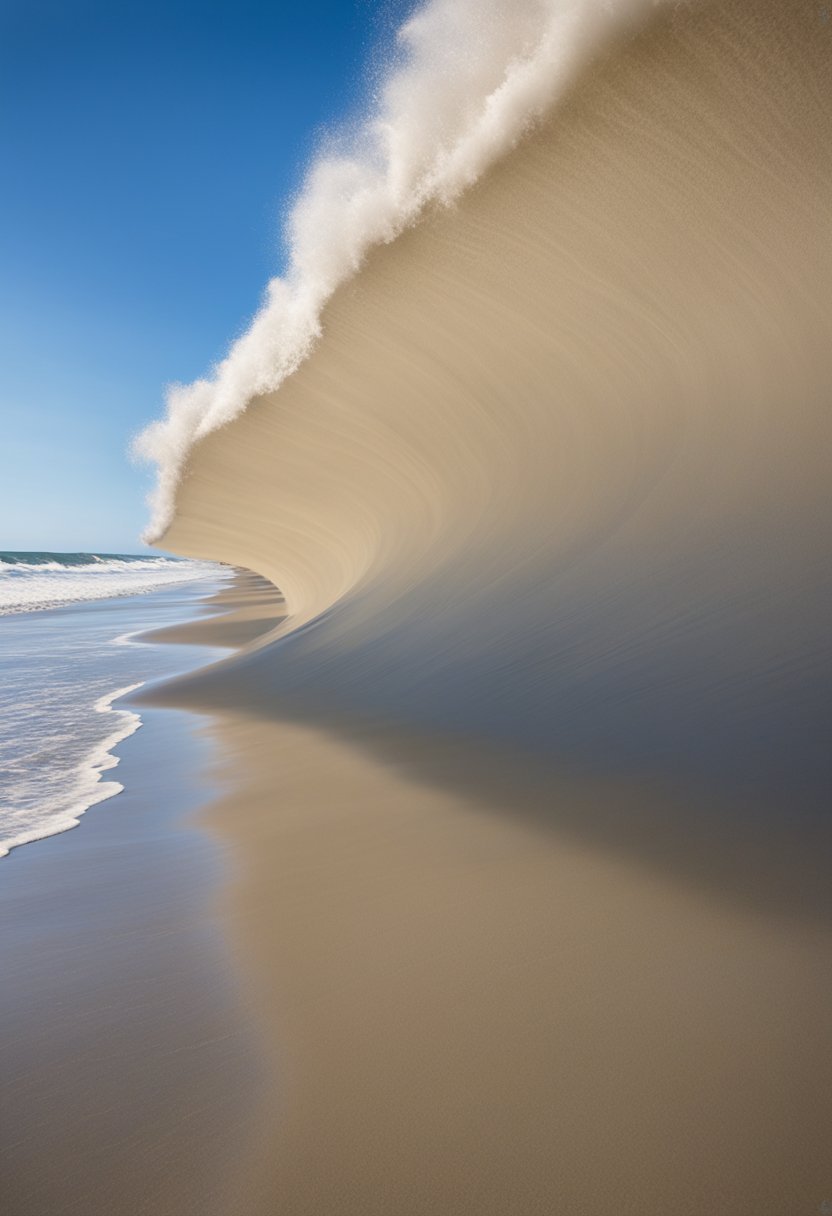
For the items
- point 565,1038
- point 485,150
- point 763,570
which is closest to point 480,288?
point 485,150

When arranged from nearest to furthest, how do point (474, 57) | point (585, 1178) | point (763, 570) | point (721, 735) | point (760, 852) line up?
1. point (585, 1178)
2. point (760, 852)
3. point (721, 735)
4. point (763, 570)
5. point (474, 57)

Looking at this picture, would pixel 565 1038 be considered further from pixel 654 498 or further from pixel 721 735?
pixel 654 498

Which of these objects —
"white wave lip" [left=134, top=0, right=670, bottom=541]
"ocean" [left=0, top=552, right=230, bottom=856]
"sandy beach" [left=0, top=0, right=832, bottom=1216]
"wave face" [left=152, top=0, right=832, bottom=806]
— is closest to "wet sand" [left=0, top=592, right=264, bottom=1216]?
"sandy beach" [left=0, top=0, right=832, bottom=1216]

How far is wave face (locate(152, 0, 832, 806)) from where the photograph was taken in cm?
229

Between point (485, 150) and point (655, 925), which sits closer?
point (655, 925)

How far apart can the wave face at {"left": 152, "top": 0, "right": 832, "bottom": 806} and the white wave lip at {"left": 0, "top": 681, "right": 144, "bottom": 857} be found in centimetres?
115

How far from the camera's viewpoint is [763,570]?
247 cm

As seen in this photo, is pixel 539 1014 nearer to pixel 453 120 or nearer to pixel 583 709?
pixel 583 709

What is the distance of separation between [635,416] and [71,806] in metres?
2.79

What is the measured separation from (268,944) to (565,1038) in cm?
64

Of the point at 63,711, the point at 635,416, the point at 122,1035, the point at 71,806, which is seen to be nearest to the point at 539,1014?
the point at 122,1035

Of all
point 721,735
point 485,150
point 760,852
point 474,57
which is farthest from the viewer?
point 485,150

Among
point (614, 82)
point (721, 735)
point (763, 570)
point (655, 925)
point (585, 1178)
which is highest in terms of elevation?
point (614, 82)

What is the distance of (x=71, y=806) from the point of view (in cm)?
262
